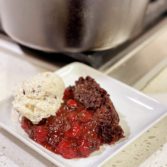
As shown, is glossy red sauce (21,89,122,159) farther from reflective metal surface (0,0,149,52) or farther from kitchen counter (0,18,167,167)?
reflective metal surface (0,0,149,52)

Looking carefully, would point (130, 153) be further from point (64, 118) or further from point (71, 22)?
point (71, 22)

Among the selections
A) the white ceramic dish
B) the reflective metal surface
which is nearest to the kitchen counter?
the white ceramic dish

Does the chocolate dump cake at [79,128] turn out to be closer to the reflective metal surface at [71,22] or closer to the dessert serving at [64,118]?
the dessert serving at [64,118]

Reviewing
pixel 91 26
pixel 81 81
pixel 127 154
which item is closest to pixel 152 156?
pixel 127 154

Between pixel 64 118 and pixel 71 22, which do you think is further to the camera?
pixel 71 22

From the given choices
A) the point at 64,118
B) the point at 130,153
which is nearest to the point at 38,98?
the point at 64,118

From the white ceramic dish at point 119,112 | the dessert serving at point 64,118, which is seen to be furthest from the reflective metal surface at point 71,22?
the dessert serving at point 64,118
